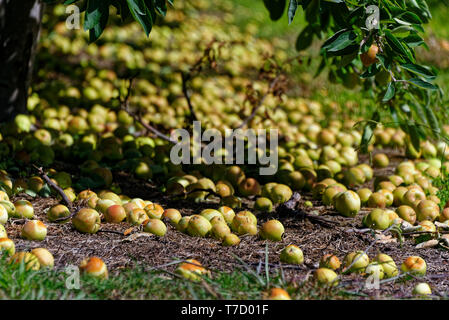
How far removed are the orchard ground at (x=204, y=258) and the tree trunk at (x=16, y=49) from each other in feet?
3.70

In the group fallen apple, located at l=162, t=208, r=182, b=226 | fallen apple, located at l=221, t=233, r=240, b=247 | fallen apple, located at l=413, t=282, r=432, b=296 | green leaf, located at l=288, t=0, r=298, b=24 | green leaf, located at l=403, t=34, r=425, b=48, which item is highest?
green leaf, located at l=288, t=0, r=298, b=24

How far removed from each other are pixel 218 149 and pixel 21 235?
221cm

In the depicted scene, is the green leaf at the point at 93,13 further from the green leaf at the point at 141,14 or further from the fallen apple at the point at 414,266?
the fallen apple at the point at 414,266

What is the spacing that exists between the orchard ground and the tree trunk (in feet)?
3.70

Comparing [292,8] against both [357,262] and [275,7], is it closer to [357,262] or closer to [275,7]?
[357,262]

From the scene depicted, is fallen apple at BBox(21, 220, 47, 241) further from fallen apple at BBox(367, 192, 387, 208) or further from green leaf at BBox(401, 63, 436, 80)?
fallen apple at BBox(367, 192, 387, 208)

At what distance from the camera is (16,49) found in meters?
4.99

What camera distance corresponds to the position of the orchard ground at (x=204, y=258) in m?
2.50

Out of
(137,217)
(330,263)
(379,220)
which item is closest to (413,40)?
(379,220)

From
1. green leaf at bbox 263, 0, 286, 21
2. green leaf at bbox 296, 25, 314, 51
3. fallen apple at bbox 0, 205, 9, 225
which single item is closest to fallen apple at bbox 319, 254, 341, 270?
fallen apple at bbox 0, 205, 9, 225

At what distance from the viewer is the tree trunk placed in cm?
480

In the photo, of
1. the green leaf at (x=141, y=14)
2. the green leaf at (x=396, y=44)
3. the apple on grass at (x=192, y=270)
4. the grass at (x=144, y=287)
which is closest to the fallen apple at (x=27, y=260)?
the grass at (x=144, y=287)
